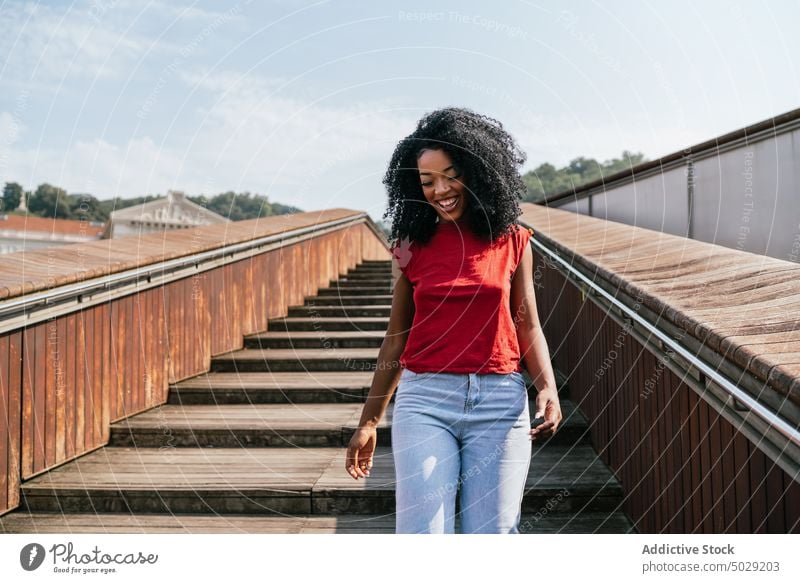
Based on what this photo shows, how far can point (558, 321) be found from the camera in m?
4.68

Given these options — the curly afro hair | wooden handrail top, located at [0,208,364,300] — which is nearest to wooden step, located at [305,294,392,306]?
wooden handrail top, located at [0,208,364,300]

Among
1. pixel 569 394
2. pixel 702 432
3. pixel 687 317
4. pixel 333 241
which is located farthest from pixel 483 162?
pixel 333 241

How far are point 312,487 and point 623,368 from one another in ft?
4.89

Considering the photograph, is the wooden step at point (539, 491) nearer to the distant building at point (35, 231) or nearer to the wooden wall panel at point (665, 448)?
the wooden wall panel at point (665, 448)

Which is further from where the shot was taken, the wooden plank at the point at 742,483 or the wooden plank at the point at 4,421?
the wooden plank at the point at 4,421

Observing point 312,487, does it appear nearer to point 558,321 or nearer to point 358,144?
point 358,144

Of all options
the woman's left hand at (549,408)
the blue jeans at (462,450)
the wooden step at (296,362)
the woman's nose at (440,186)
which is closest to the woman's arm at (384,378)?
the blue jeans at (462,450)

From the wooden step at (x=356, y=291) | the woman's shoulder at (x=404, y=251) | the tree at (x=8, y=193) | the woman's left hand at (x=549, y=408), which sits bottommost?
the wooden step at (x=356, y=291)

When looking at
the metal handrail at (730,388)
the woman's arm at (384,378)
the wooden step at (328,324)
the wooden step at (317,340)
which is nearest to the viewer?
the metal handrail at (730,388)

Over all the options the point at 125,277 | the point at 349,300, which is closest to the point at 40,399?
the point at 125,277

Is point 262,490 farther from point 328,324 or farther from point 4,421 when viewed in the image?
point 328,324

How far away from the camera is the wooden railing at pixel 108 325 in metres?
3.11

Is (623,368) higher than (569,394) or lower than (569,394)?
higher

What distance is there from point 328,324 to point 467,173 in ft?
13.5
